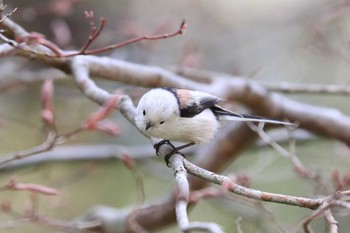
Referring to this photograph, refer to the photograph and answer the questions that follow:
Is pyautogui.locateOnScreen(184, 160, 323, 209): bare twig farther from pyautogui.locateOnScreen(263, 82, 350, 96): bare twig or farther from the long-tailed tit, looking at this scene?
pyautogui.locateOnScreen(263, 82, 350, 96): bare twig

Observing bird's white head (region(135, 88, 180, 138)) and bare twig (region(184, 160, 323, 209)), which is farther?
bird's white head (region(135, 88, 180, 138))

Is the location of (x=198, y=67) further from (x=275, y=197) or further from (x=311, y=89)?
(x=275, y=197)

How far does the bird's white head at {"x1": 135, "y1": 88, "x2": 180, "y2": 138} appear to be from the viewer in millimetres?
1930

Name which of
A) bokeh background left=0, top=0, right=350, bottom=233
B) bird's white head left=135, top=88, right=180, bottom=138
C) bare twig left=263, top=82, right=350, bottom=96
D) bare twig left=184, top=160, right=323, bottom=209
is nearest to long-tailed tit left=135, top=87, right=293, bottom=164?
bird's white head left=135, top=88, right=180, bottom=138

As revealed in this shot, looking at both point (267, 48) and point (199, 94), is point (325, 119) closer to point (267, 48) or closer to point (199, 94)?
point (199, 94)

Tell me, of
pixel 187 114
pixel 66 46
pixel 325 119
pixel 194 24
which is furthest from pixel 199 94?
pixel 194 24

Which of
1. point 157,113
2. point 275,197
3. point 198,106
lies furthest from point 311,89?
point 275,197

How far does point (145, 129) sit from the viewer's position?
1.94 metres

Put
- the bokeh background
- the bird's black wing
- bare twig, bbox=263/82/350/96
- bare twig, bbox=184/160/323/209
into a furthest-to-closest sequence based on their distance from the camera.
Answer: the bokeh background, bare twig, bbox=263/82/350/96, the bird's black wing, bare twig, bbox=184/160/323/209

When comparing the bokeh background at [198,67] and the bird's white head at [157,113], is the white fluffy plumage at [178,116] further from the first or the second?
the bokeh background at [198,67]

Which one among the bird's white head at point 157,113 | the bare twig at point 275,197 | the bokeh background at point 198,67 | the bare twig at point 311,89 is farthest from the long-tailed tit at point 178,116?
the bokeh background at point 198,67

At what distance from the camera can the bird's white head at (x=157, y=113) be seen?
1.93 meters

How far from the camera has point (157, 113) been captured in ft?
6.34

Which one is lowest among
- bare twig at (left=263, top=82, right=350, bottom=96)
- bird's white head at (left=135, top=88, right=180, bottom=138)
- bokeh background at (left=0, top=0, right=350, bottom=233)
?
bird's white head at (left=135, top=88, right=180, bottom=138)
